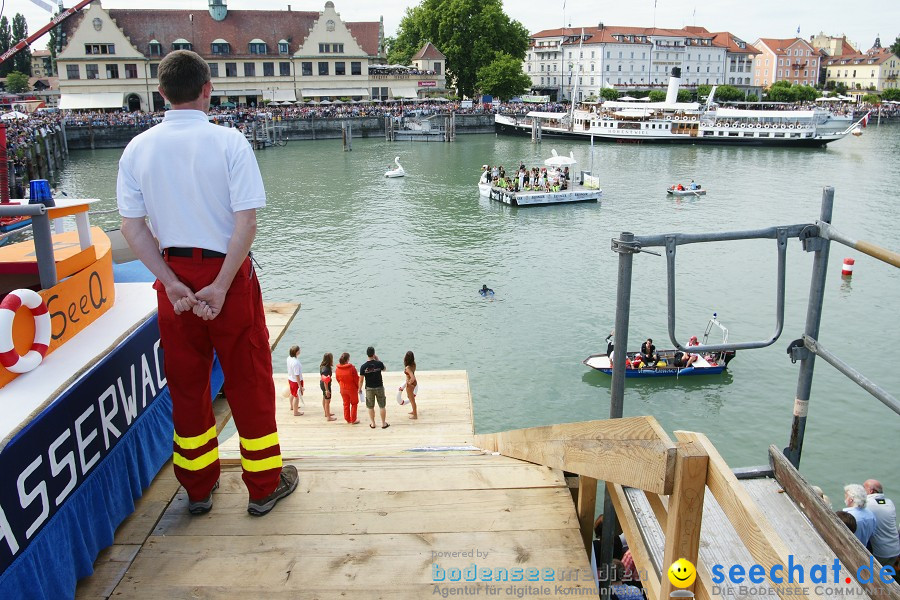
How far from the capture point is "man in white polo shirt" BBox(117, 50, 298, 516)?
2738 mm

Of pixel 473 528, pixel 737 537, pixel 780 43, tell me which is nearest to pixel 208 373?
pixel 473 528

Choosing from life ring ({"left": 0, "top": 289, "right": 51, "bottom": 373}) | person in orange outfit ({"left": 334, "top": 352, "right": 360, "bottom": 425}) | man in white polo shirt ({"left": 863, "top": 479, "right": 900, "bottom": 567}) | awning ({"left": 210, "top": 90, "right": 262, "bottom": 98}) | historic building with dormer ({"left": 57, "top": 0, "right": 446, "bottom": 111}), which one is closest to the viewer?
life ring ({"left": 0, "top": 289, "right": 51, "bottom": 373})

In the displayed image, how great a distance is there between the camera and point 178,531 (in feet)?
9.62

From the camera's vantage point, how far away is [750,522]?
1.69 metres

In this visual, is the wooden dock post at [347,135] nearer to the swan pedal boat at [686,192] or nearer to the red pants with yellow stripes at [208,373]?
the swan pedal boat at [686,192]

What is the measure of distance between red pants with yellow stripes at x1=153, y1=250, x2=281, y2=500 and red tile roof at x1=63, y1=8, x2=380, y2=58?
230 feet

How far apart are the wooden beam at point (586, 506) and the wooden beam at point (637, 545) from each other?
0.37 ft

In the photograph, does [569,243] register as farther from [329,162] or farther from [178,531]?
[329,162]

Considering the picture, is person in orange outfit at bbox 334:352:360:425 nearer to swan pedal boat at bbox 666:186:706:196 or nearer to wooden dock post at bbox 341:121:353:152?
swan pedal boat at bbox 666:186:706:196

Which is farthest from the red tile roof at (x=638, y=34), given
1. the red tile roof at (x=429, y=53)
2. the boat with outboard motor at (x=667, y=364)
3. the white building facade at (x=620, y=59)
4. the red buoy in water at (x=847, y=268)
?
the boat with outboard motor at (x=667, y=364)

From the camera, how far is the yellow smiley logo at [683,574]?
1920mm

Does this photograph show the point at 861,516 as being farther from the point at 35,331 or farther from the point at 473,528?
the point at 35,331

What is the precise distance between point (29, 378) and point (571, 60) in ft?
386

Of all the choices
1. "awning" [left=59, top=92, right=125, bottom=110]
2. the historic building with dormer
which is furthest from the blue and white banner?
"awning" [left=59, top=92, right=125, bottom=110]
